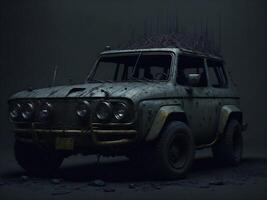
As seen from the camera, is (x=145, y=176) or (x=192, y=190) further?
(x=145, y=176)

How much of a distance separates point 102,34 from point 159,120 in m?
6.59

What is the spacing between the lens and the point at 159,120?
19.1 ft

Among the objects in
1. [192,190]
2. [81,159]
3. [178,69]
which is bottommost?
[81,159]

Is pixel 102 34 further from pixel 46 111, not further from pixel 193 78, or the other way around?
pixel 46 111

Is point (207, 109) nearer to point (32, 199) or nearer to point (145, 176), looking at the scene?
point (145, 176)

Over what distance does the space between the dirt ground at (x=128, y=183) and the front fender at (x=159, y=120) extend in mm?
516

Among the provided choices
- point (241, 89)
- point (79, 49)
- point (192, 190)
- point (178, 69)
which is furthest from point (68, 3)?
point (192, 190)

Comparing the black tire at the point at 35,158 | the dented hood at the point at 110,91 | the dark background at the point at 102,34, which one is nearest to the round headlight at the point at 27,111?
the dented hood at the point at 110,91

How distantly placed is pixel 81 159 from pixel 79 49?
393 centimetres

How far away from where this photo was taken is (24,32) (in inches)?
458

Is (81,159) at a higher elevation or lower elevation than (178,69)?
lower

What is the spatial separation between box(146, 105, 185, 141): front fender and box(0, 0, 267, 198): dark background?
5448 mm

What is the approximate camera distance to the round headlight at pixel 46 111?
19.8 feet

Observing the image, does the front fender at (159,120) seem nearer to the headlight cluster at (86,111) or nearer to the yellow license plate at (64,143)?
the headlight cluster at (86,111)
